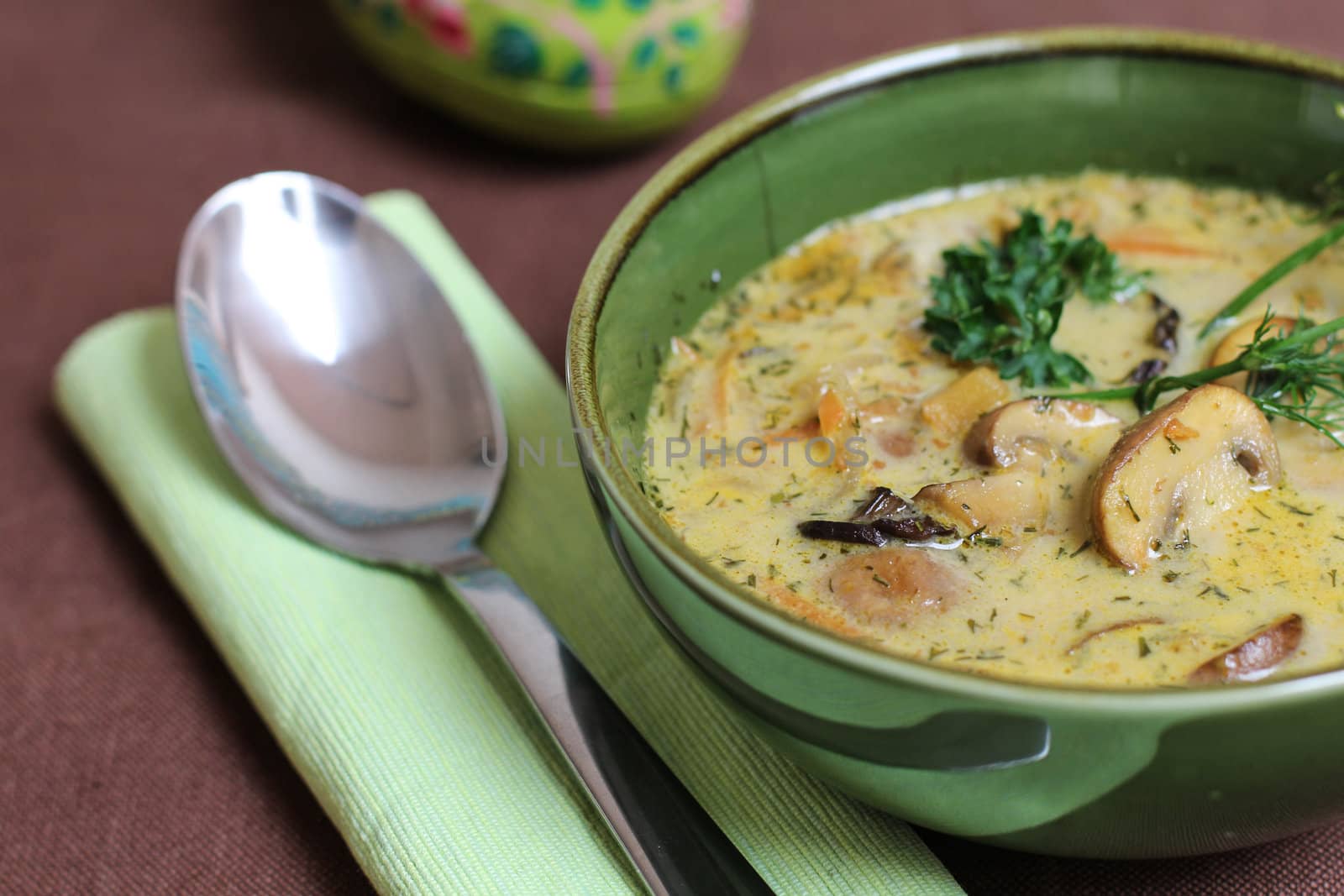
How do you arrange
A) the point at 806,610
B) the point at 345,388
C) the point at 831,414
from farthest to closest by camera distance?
the point at 345,388
the point at 831,414
the point at 806,610

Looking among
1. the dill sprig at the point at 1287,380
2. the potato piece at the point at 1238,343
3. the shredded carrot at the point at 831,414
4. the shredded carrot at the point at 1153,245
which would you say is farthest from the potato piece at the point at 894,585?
the shredded carrot at the point at 1153,245

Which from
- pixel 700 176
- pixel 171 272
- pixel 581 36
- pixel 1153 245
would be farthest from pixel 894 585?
pixel 171 272

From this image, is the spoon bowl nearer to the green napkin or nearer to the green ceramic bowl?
the green napkin

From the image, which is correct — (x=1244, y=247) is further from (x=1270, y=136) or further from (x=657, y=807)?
(x=657, y=807)

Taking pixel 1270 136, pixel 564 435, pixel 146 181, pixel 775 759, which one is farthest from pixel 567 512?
pixel 146 181

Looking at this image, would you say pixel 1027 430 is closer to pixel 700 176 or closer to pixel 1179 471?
pixel 1179 471

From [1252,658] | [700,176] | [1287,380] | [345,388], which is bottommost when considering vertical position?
[345,388]
